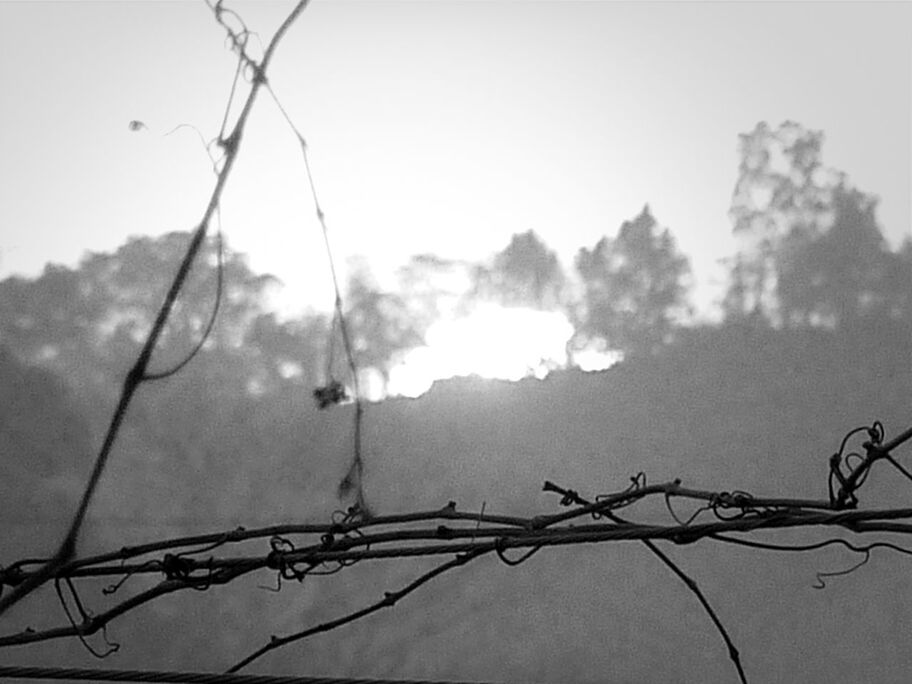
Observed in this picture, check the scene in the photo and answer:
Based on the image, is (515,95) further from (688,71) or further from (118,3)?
(118,3)

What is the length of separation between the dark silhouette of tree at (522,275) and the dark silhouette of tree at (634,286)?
36 millimetres

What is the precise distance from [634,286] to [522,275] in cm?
14

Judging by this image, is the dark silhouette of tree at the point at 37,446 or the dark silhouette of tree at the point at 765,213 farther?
the dark silhouette of tree at the point at 37,446

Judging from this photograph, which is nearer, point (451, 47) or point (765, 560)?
point (765, 560)

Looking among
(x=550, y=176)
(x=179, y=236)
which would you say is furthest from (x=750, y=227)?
(x=179, y=236)

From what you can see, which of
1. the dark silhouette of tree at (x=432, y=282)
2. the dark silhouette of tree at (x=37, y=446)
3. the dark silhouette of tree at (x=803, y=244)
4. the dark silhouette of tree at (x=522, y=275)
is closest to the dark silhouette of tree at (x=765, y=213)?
the dark silhouette of tree at (x=803, y=244)

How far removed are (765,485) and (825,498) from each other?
80 mm

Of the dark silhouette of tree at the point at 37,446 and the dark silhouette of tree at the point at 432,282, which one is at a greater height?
the dark silhouette of tree at the point at 432,282

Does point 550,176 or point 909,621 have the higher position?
point 550,176

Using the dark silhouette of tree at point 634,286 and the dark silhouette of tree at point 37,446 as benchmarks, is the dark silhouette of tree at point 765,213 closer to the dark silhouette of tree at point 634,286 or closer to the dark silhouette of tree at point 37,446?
the dark silhouette of tree at point 634,286

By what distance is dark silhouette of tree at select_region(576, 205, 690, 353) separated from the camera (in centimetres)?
144

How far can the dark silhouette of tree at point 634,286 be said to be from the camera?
1.44m

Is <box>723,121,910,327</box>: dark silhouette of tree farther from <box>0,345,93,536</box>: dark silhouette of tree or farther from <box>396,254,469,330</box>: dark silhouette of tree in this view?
<box>0,345,93,536</box>: dark silhouette of tree

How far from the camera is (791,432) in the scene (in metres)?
1.40
